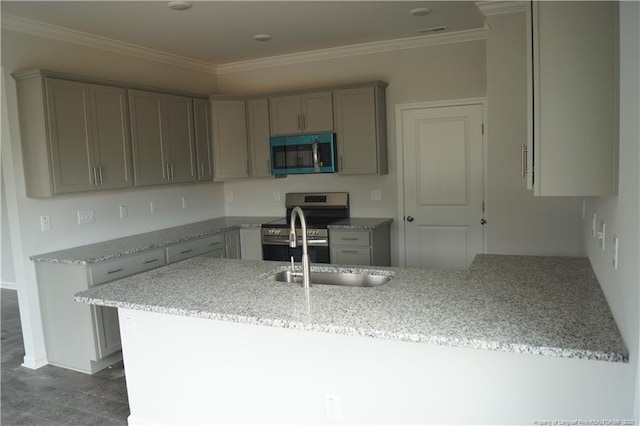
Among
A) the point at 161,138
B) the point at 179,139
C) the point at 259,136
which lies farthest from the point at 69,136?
the point at 259,136

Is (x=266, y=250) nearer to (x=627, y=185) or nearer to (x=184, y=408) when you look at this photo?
(x=184, y=408)

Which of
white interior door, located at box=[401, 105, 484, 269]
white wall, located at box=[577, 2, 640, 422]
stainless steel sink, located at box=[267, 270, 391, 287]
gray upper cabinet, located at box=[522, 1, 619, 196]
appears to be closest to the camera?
white wall, located at box=[577, 2, 640, 422]

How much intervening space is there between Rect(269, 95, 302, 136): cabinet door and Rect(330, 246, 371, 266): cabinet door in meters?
1.30

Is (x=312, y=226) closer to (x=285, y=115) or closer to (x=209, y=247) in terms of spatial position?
(x=209, y=247)

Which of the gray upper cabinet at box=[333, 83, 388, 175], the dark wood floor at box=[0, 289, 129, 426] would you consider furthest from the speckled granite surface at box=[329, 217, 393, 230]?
the dark wood floor at box=[0, 289, 129, 426]

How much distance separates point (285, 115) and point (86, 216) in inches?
84.2

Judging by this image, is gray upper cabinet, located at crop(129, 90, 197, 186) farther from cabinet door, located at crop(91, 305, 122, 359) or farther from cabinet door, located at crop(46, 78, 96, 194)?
cabinet door, located at crop(91, 305, 122, 359)

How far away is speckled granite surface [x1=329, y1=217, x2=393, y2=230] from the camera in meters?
4.59

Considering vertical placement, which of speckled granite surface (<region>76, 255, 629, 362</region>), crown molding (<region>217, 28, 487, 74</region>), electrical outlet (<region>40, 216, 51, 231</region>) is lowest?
speckled granite surface (<region>76, 255, 629, 362</region>)

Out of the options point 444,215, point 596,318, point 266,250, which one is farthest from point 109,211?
point 596,318

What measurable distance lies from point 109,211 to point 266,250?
5.07 ft

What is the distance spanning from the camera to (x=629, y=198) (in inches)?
56.2

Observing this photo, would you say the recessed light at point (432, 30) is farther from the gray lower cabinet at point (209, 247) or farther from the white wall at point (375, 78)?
the gray lower cabinet at point (209, 247)

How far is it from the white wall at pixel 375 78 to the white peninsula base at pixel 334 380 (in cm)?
296
